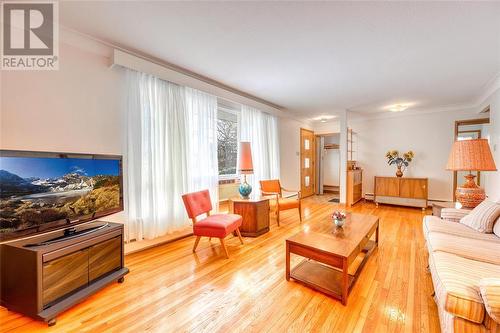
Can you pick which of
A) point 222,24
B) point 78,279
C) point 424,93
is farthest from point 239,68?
point 424,93

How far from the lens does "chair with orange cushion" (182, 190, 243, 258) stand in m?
2.62

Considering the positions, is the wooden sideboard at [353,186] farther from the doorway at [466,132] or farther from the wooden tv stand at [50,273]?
the wooden tv stand at [50,273]

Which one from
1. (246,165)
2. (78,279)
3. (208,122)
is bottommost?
(78,279)

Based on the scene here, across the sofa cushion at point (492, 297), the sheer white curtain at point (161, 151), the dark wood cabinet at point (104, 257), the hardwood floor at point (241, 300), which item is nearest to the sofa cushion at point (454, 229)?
the hardwood floor at point (241, 300)

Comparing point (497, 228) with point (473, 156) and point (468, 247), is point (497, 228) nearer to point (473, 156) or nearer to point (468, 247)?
point (468, 247)

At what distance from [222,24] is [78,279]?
261cm

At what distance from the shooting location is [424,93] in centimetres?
412

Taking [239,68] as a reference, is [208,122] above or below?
below

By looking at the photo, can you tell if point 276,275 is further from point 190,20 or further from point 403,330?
point 190,20

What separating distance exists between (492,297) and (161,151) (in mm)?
3317

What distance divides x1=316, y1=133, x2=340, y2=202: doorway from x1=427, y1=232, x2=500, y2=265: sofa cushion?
5.41 metres

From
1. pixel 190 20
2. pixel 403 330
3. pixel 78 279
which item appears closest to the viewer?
pixel 403 330

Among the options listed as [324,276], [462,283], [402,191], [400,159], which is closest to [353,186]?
[402,191]

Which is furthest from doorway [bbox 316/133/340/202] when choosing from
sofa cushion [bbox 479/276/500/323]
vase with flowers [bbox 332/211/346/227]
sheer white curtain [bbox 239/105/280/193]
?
sofa cushion [bbox 479/276/500/323]
